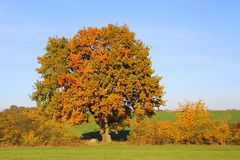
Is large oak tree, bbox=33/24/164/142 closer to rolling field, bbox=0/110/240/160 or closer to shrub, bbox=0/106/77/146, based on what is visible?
shrub, bbox=0/106/77/146

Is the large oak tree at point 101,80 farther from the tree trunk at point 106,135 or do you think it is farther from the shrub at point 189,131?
the shrub at point 189,131

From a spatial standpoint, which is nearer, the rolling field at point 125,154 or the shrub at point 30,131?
the rolling field at point 125,154

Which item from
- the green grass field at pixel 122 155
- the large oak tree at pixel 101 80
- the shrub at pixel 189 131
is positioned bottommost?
the green grass field at pixel 122 155

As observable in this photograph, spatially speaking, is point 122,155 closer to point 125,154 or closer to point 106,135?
point 125,154

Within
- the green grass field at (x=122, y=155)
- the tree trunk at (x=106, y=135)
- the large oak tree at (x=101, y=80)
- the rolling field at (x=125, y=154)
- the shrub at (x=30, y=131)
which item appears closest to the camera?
the green grass field at (x=122, y=155)

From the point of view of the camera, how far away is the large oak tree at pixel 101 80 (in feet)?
149

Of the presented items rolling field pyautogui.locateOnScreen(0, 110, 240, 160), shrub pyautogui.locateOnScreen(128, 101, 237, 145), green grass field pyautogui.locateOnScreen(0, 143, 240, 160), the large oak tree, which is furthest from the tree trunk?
green grass field pyautogui.locateOnScreen(0, 143, 240, 160)

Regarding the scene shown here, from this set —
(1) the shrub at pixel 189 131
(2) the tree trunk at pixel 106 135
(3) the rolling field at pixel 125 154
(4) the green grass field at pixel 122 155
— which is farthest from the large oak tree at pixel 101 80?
(4) the green grass field at pixel 122 155

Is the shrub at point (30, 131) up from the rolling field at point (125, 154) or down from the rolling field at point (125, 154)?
up

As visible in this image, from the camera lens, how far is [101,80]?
45938mm

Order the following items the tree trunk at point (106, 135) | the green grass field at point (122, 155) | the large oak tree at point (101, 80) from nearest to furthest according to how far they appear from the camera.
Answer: the green grass field at point (122, 155) → the large oak tree at point (101, 80) → the tree trunk at point (106, 135)

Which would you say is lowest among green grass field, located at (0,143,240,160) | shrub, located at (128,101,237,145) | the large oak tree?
green grass field, located at (0,143,240,160)

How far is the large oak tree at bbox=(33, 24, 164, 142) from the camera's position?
4556 centimetres

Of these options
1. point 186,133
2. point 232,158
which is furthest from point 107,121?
point 232,158
